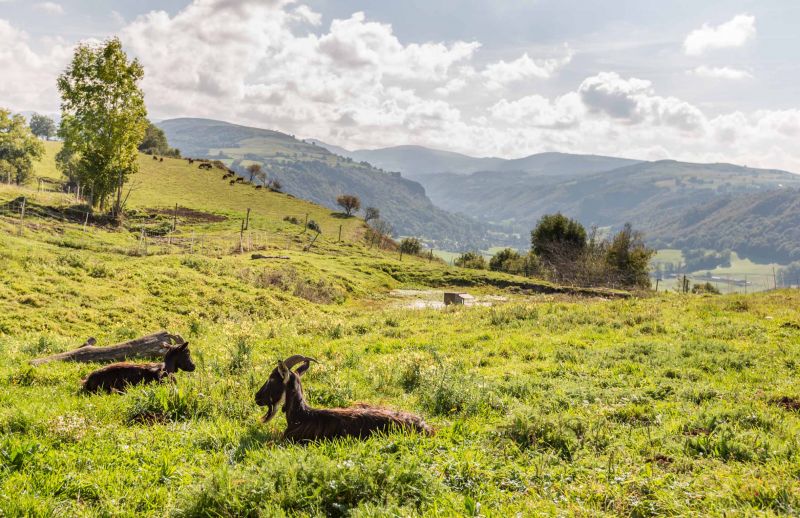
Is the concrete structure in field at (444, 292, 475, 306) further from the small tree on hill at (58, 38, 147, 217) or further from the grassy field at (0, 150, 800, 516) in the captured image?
the small tree on hill at (58, 38, 147, 217)

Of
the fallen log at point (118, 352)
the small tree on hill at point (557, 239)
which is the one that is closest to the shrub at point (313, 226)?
the small tree on hill at point (557, 239)

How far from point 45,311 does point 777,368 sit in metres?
25.0

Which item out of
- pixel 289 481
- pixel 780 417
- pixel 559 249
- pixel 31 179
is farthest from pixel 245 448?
pixel 31 179

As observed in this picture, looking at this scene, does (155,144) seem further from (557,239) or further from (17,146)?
(557,239)

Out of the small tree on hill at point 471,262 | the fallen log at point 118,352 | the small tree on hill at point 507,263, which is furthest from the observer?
the small tree on hill at point 471,262

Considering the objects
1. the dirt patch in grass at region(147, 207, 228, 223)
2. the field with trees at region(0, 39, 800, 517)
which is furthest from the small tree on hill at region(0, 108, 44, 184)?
the field with trees at region(0, 39, 800, 517)

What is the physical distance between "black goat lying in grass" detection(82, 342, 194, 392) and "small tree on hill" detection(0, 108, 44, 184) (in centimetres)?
9509

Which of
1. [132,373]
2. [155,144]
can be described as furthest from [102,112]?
[155,144]

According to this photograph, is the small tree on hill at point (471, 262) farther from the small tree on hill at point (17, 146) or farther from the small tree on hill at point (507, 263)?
the small tree on hill at point (17, 146)

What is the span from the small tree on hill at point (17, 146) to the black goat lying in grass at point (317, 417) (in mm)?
99515

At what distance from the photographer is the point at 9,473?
19.6 ft

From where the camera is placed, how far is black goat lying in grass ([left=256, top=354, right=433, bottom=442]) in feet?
24.8

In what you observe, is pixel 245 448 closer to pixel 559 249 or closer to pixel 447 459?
pixel 447 459

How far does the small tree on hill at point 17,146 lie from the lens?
8431 cm
